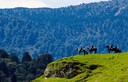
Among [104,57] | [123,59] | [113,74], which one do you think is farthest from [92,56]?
[113,74]

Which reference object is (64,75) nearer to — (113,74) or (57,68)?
(57,68)

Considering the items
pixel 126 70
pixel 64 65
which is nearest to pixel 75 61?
pixel 64 65

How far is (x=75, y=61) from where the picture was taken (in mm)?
84375

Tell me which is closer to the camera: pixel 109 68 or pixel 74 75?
pixel 109 68

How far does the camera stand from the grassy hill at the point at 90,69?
7372 cm

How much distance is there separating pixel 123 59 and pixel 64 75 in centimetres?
1113

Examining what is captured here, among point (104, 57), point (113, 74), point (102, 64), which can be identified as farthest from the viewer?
point (104, 57)

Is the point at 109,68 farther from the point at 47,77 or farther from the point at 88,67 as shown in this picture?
the point at 47,77

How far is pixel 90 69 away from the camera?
80875 millimetres

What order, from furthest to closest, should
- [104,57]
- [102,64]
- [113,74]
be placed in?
[104,57] < [102,64] < [113,74]

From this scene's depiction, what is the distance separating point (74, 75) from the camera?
82.4 meters

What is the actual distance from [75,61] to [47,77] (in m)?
8.24

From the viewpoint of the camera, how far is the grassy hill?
73725 mm

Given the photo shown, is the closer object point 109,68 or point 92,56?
point 109,68
